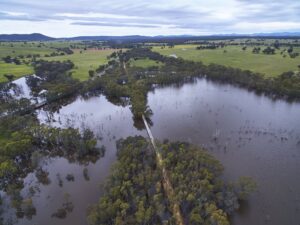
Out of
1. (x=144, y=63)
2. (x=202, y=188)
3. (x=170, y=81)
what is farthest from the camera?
(x=144, y=63)

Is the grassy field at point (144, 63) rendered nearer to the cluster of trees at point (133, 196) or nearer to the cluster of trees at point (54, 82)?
the cluster of trees at point (54, 82)

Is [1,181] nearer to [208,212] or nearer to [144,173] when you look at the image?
[144,173]

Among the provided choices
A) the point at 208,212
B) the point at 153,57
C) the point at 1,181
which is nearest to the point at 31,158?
the point at 1,181

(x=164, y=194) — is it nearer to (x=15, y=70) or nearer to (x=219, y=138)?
(x=219, y=138)

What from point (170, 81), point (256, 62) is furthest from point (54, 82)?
point (256, 62)

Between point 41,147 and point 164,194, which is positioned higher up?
point 164,194

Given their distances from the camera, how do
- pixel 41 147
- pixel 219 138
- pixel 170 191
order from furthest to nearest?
pixel 219 138 → pixel 41 147 → pixel 170 191

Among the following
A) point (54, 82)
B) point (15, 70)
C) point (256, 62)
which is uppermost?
point (256, 62)

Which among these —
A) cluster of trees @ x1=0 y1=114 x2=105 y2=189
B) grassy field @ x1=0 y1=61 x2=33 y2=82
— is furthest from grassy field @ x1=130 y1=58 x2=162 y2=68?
cluster of trees @ x1=0 y1=114 x2=105 y2=189
